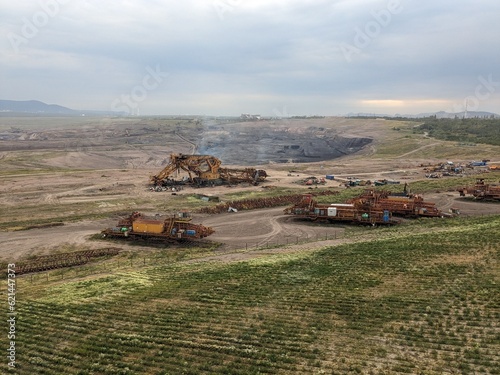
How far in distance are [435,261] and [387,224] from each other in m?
15.3

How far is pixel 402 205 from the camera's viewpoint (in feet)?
139

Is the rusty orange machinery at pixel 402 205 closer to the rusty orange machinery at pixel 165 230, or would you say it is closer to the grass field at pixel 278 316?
the grass field at pixel 278 316

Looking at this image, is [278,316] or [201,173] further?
[201,173]

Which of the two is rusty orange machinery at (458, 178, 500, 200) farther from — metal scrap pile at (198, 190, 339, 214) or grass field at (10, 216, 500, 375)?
grass field at (10, 216, 500, 375)

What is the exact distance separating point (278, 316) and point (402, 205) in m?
28.9

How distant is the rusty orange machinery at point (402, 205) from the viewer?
137 ft

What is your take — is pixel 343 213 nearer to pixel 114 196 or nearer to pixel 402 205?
pixel 402 205

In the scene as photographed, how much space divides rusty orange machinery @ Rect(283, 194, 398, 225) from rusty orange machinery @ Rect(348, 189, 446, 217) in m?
1.05

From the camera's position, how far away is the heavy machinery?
6625 cm

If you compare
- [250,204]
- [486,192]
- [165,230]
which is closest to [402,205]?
[486,192]

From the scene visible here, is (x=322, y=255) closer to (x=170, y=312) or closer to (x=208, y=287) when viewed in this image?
(x=208, y=287)

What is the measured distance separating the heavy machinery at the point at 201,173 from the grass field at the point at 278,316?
128ft

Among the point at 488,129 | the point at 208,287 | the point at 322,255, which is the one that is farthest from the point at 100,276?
the point at 488,129

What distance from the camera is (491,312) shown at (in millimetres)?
17656
